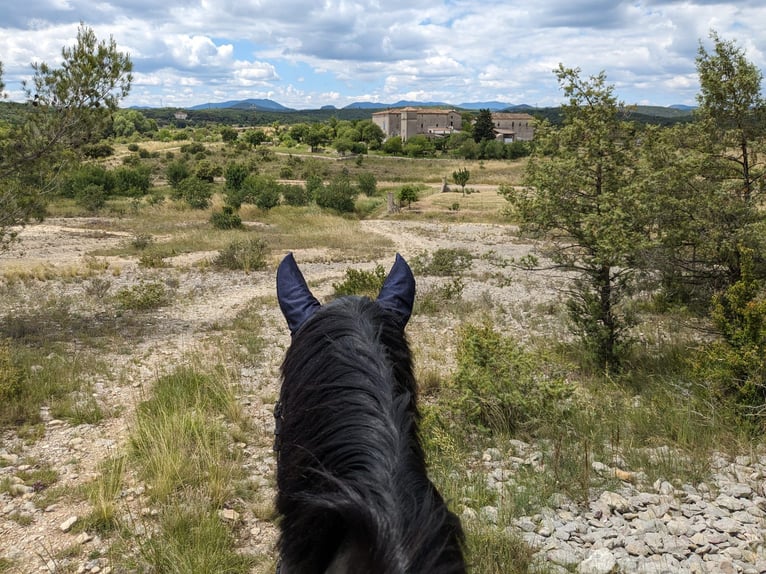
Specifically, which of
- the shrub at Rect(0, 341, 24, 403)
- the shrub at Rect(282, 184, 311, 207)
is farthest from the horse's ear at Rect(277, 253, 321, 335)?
the shrub at Rect(282, 184, 311, 207)

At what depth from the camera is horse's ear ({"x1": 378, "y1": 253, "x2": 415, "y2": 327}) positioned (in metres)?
1.66

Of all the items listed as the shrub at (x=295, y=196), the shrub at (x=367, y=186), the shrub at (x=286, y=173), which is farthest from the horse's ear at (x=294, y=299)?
the shrub at (x=286, y=173)

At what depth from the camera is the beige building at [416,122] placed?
3883 inches

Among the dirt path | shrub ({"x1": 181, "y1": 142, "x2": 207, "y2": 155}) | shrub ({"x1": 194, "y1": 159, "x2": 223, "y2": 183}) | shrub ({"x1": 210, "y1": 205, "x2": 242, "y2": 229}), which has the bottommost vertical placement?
the dirt path

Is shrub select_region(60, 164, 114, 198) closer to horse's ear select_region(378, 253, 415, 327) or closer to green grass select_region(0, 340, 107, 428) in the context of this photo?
green grass select_region(0, 340, 107, 428)

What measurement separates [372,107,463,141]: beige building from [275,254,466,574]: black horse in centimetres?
9942

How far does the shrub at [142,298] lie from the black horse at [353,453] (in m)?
9.83

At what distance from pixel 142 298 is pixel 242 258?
15.3ft

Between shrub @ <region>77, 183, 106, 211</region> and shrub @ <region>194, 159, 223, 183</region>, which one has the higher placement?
shrub @ <region>194, 159, 223, 183</region>

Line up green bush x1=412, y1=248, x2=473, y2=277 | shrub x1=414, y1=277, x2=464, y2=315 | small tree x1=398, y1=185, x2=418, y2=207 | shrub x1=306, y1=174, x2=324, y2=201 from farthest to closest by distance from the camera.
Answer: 1. small tree x1=398, y1=185, x2=418, y2=207
2. shrub x1=306, y1=174, x2=324, y2=201
3. green bush x1=412, y1=248, x2=473, y2=277
4. shrub x1=414, y1=277, x2=464, y2=315

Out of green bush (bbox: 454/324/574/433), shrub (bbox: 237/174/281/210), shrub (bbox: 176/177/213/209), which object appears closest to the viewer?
green bush (bbox: 454/324/574/433)

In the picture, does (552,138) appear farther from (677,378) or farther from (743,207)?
(677,378)

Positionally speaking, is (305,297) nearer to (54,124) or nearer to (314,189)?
(54,124)

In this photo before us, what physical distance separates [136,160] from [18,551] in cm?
4977
